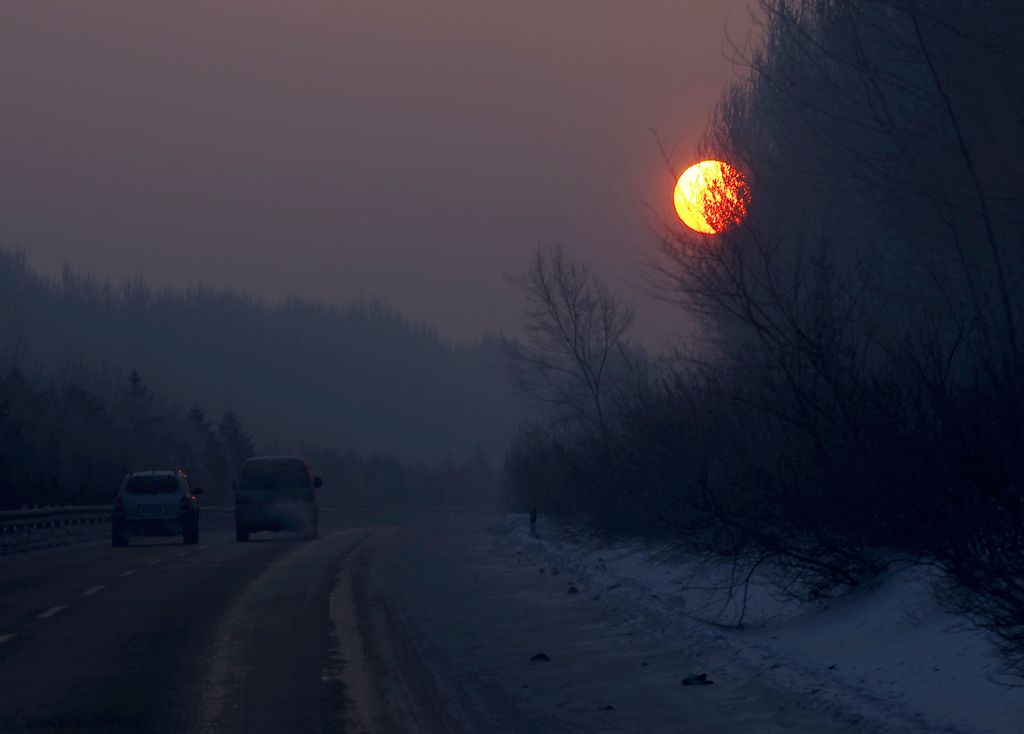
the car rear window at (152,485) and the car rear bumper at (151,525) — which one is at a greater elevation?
the car rear window at (152,485)

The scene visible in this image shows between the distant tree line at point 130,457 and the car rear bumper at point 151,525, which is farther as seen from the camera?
the distant tree line at point 130,457

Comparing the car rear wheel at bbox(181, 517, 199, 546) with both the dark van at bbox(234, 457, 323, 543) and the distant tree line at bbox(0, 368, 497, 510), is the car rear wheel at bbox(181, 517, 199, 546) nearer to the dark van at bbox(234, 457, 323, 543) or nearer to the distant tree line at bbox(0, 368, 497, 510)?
the dark van at bbox(234, 457, 323, 543)

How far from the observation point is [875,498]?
9.99 meters

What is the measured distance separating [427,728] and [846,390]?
517 cm

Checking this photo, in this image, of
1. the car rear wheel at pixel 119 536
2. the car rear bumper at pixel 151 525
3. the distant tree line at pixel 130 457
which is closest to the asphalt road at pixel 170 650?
the car rear bumper at pixel 151 525

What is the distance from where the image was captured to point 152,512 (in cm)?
3238

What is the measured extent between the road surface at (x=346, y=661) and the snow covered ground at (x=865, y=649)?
297mm

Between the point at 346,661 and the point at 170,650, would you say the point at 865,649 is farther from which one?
the point at 170,650

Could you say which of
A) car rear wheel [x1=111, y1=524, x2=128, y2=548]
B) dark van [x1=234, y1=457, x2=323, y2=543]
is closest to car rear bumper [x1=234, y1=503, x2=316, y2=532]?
dark van [x1=234, y1=457, x2=323, y2=543]

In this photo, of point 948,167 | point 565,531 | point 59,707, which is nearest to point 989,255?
point 948,167

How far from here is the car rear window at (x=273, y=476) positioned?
3403 cm

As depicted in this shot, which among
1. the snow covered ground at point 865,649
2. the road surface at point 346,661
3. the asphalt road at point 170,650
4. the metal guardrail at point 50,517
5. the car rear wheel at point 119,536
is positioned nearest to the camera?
the snow covered ground at point 865,649

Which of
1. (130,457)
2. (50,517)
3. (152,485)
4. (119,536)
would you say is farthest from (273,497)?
(130,457)

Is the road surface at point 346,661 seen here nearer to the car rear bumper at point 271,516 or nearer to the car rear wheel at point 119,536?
the car rear wheel at point 119,536
